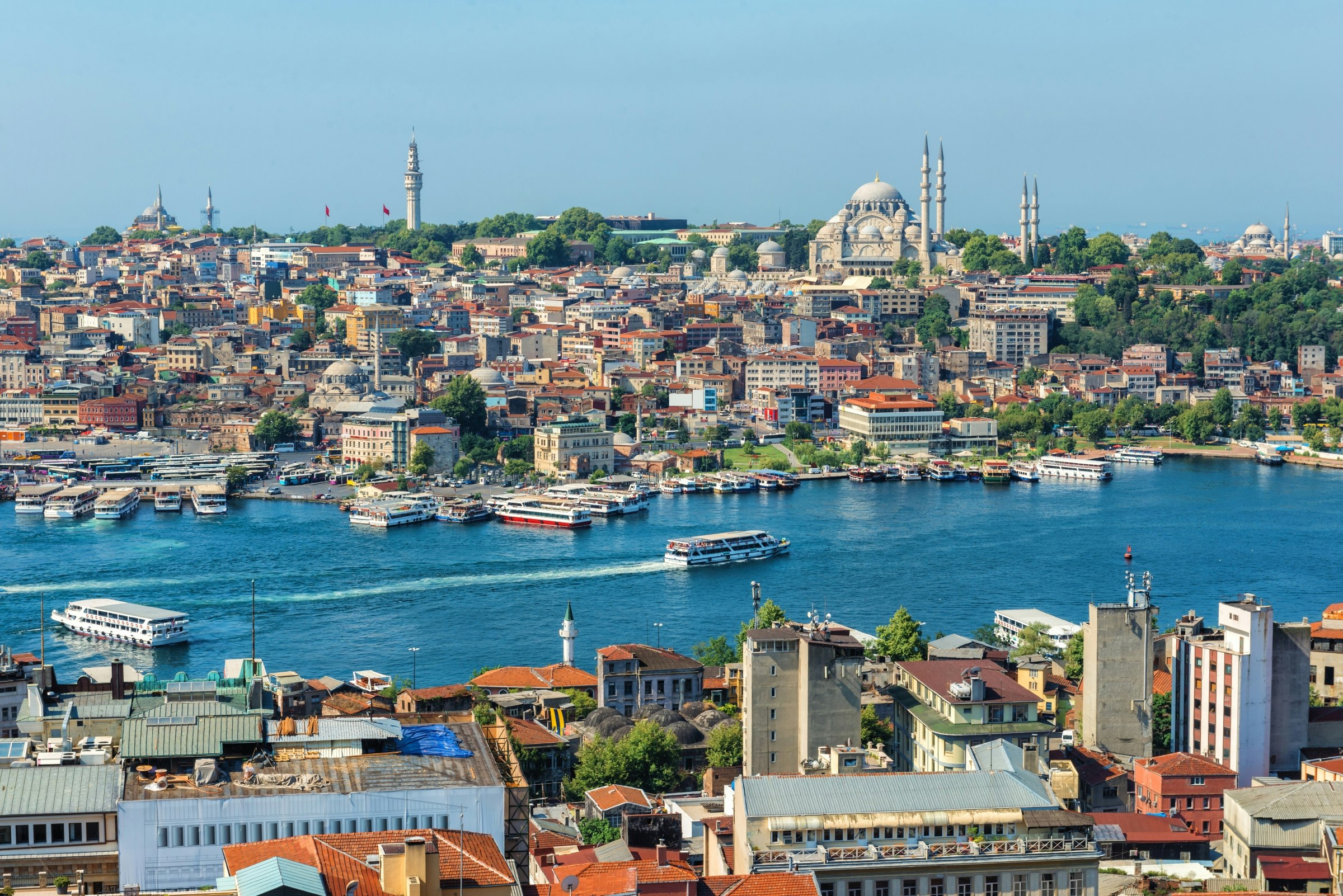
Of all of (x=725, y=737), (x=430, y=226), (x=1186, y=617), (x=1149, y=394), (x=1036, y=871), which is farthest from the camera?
(x=430, y=226)

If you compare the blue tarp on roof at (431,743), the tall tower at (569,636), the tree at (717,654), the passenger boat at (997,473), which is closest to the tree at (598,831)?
the blue tarp on roof at (431,743)

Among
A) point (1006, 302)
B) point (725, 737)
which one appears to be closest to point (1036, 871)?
point (725, 737)

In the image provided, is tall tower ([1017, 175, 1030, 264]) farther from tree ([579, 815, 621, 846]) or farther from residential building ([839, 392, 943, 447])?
tree ([579, 815, 621, 846])

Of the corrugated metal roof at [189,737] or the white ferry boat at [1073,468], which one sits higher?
the corrugated metal roof at [189,737]

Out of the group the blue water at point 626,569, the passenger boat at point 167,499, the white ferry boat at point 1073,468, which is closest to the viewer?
the blue water at point 626,569

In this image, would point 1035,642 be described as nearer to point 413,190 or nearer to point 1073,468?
point 1073,468

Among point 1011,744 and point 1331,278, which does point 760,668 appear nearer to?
point 1011,744

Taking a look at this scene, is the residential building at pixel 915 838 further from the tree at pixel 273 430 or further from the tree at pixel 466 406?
the tree at pixel 273 430
